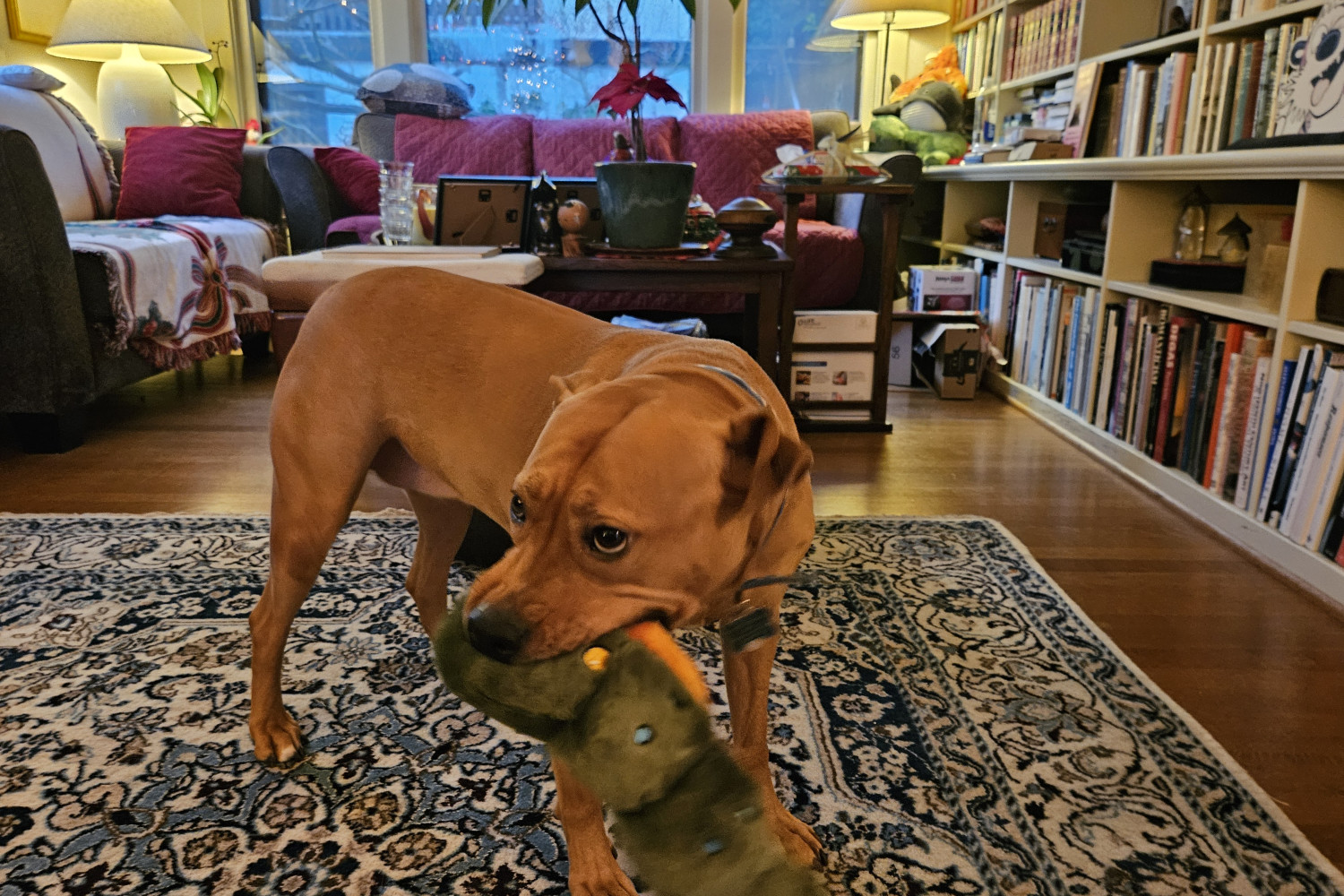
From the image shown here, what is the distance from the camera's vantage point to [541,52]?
4844mm

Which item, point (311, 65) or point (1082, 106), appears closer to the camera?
point (1082, 106)

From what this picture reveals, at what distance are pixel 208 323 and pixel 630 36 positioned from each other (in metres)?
2.80

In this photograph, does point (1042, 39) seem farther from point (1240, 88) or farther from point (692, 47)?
point (692, 47)

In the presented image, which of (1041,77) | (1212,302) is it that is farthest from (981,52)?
(1212,302)

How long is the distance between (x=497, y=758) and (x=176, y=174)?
135 inches

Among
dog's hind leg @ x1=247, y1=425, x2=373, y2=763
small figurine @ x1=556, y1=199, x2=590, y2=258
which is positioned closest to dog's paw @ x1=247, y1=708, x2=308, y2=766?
dog's hind leg @ x1=247, y1=425, x2=373, y2=763

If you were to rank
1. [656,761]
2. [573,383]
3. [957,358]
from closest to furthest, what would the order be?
[656,761] → [573,383] → [957,358]

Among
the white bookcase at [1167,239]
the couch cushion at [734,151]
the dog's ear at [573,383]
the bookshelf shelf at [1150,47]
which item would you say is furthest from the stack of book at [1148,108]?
the dog's ear at [573,383]

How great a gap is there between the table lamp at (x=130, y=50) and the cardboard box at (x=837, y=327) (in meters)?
3.20

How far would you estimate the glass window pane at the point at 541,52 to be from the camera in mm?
4809

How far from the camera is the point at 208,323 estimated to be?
324 cm

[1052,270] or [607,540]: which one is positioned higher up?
[1052,270]

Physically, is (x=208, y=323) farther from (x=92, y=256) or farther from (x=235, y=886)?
(x=235, y=886)

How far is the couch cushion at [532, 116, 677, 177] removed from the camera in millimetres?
4094
